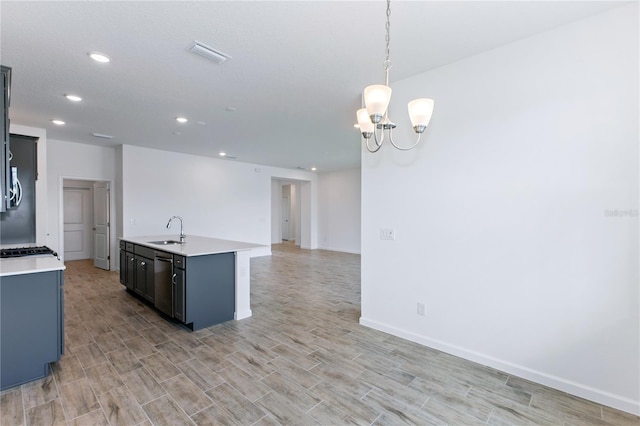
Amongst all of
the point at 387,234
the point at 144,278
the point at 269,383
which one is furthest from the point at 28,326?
the point at 387,234

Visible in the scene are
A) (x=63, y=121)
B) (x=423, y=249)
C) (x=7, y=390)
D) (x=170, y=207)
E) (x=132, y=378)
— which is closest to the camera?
(x=7, y=390)

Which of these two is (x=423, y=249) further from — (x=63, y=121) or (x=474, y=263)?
(x=63, y=121)

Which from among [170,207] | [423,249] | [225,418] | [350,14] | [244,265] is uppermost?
[350,14]

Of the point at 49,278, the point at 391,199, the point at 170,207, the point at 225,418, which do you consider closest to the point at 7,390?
the point at 49,278

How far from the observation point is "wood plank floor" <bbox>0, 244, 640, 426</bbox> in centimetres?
200

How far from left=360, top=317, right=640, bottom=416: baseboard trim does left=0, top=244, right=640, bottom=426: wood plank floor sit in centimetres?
6

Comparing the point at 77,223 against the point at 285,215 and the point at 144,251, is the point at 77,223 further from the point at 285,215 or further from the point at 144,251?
the point at 285,215

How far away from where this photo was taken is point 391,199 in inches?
130

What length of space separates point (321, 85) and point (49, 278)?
3131 millimetres

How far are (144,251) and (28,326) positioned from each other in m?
1.86

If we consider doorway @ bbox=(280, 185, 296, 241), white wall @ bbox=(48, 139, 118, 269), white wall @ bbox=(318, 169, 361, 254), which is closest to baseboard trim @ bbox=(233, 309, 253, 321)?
white wall @ bbox=(48, 139, 118, 269)

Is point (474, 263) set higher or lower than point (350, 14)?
Result: lower

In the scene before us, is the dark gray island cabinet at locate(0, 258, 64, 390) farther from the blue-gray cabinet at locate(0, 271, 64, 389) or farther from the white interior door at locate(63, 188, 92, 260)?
the white interior door at locate(63, 188, 92, 260)

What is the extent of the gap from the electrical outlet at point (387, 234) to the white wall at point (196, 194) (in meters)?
5.51
